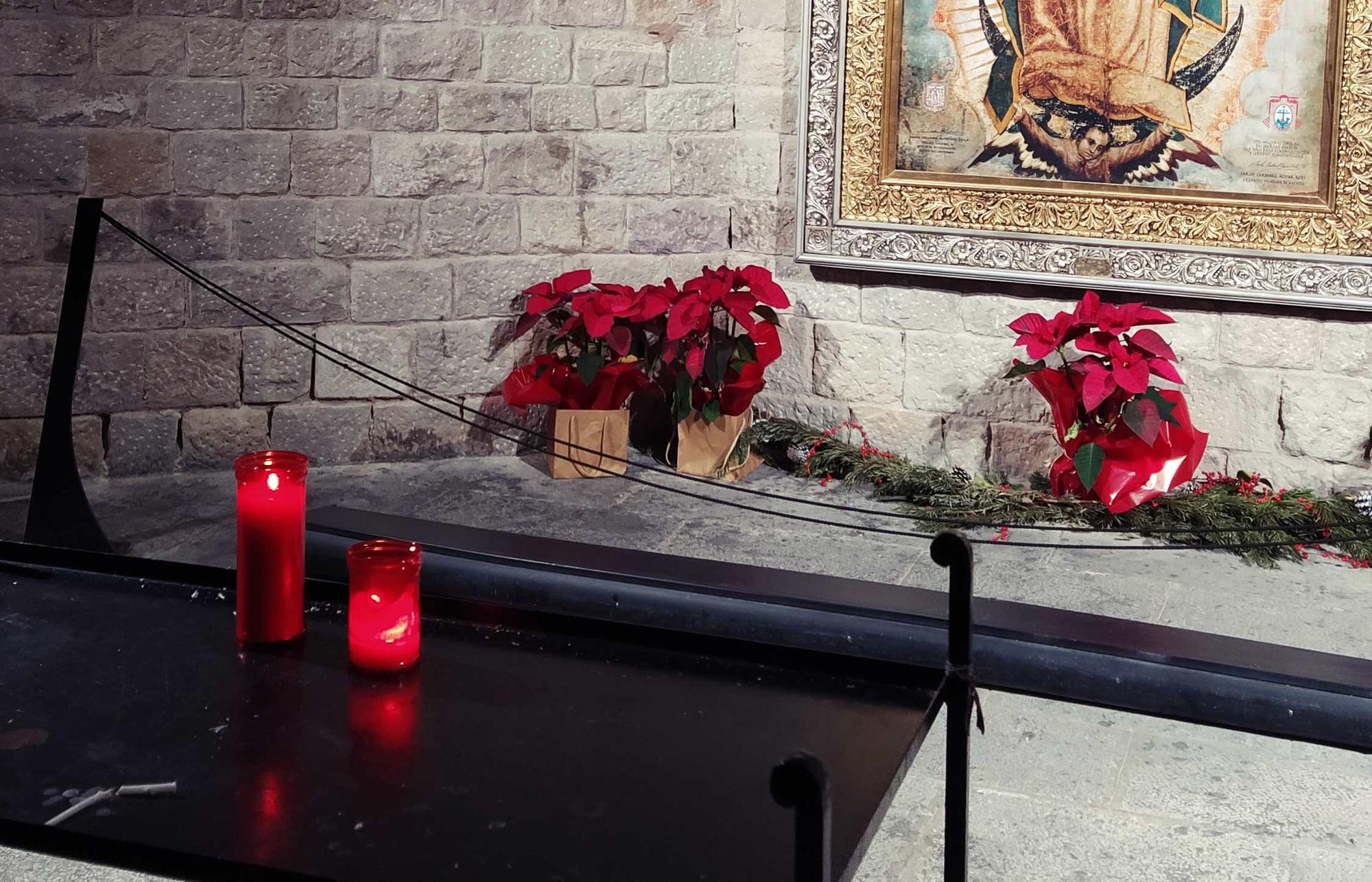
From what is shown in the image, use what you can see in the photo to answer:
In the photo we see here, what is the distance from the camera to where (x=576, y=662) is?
1658 mm

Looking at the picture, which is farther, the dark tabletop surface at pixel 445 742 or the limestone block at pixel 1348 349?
the limestone block at pixel 1348 349

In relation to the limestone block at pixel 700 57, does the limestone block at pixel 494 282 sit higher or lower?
lower

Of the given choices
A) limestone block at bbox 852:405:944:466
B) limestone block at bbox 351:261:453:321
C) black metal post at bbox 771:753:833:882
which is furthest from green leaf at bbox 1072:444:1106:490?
black metal post at bbox 771:753:833:882

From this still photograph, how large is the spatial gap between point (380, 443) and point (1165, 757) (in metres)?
2.87

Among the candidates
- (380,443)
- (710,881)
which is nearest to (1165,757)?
(710,881)

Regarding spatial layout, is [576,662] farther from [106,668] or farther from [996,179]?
[996,179]

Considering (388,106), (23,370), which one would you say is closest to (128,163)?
(23,370)

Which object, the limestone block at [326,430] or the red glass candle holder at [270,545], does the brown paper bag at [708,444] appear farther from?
the red glass candle holder at [270,545]

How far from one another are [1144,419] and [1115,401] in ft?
0.51

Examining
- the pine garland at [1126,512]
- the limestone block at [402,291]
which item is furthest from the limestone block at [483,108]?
the pine garland at [1126,512]

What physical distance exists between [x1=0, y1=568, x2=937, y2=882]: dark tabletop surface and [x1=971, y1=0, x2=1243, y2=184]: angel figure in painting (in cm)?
321

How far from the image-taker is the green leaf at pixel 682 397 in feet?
15.1

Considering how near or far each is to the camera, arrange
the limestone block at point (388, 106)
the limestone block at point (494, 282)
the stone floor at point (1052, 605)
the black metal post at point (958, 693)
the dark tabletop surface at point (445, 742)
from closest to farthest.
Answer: the dark tabletop surface at point (445, 742), the black metal post at point (958, 693), the stone floor at point (1052, 605), the limestone block at point (388, 106), the limestone block at point (494, 282)

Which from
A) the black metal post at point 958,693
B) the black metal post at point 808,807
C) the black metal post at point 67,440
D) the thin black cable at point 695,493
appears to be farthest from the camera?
the black metal post at point 67,440
